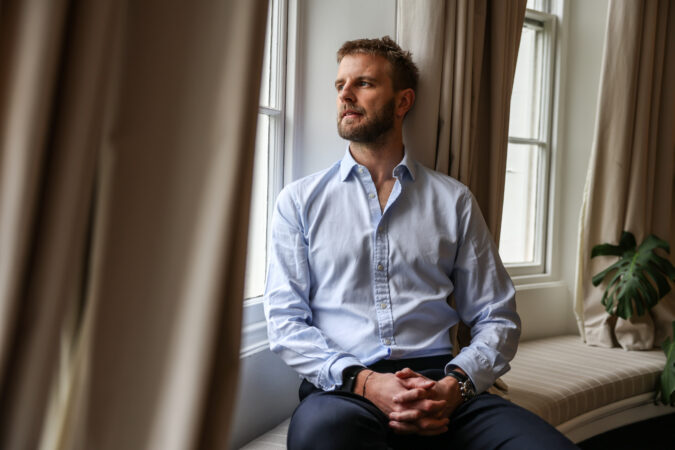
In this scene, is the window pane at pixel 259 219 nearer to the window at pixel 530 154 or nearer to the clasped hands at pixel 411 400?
the clasped hands at pixel 411 400

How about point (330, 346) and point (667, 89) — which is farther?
point (667, 89)

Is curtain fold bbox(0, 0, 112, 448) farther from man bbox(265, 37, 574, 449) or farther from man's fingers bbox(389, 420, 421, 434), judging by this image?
man's fingers bbox(389, 420, 421, 434)

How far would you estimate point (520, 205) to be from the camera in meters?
3.37

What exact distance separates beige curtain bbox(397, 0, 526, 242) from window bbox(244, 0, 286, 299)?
1.47 feet

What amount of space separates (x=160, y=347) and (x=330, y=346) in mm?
949

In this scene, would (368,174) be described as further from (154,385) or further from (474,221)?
(154,385)

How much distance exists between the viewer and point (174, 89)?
833mm

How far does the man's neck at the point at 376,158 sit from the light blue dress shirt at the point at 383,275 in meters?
0.05

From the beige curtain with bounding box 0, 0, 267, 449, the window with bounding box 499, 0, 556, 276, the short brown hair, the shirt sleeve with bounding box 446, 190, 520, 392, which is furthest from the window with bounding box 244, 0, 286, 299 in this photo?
the window with bounding box 499, 0, 556, 276

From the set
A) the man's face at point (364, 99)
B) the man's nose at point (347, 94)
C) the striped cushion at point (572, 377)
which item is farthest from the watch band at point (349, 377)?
the man's nose at point (347, 94)

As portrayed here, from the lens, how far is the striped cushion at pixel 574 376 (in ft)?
7.50

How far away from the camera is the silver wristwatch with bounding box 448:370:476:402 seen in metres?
1.63

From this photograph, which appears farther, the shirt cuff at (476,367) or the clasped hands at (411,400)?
the shirt cuff at (476,367)

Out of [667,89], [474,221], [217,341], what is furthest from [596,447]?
[217,341]
